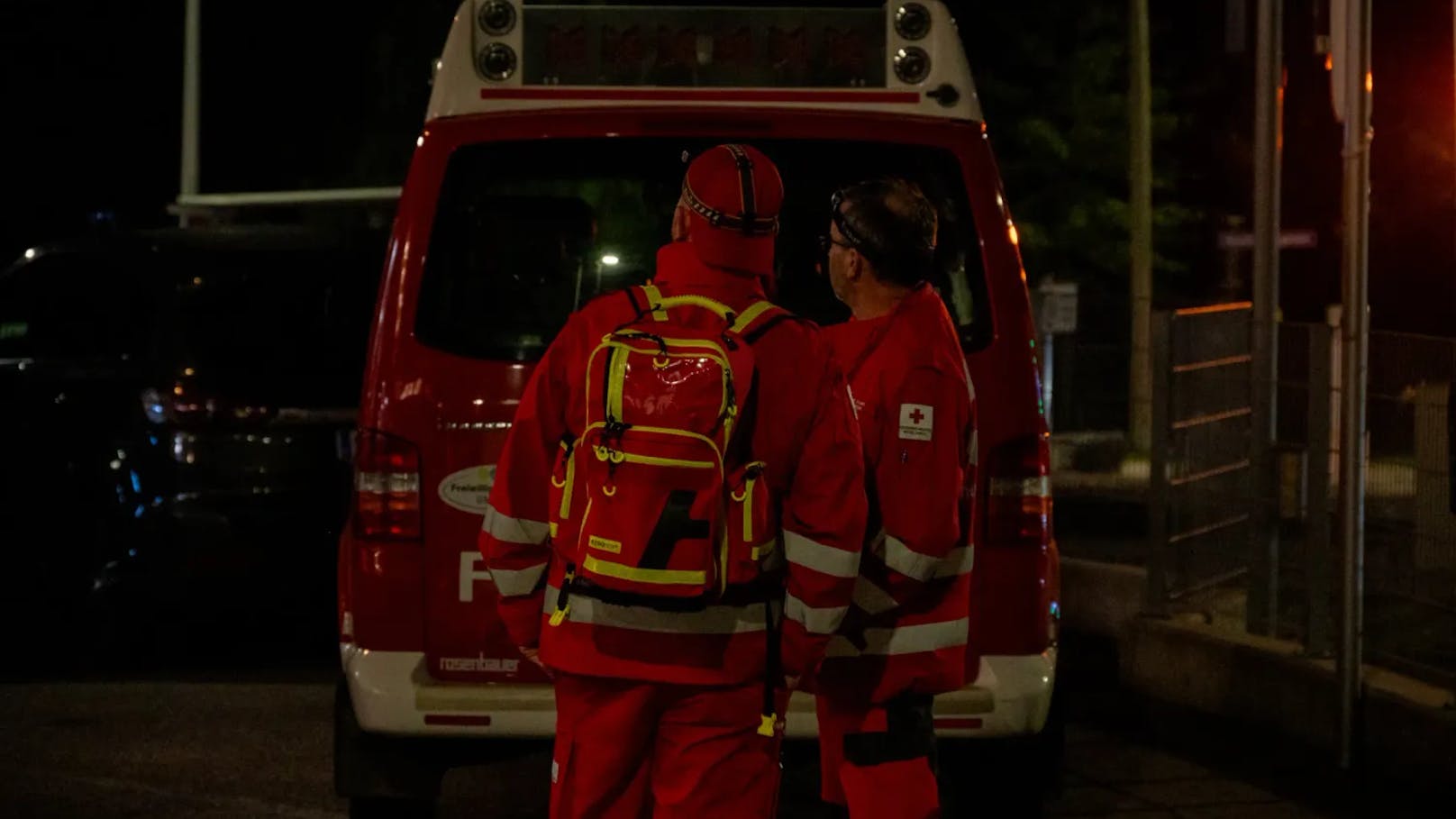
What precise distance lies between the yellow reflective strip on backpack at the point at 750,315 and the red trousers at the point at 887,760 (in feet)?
2.98

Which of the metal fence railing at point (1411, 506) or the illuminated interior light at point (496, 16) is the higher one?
the illuminated interior light at point (496, 16)

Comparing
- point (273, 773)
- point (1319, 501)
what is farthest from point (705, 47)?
point (1319, 501)

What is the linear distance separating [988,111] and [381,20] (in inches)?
297

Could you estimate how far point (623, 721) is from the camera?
3732 millimetres

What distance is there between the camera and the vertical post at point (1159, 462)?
855 cm

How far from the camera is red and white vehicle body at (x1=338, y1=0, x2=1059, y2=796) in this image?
208 inches

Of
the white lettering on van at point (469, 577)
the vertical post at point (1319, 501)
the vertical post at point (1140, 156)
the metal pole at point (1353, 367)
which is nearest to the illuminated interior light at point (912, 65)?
the white lettering on van at point (469, 577)

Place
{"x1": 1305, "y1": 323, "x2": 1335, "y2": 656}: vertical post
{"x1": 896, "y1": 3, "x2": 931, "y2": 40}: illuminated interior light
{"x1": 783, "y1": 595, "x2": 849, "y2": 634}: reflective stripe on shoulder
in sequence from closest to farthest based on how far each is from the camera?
{"x1": 783, "y1": 595, "x2": 849, "y2": 634}: reflective stripe on shoulder → {"x1": 896, "y1": 3, "x2": 931, "y2": 40}: illuminated interior light → {"x1": 1305, "y1": 323, "x2": 1335, "y2": 656}: vertical post

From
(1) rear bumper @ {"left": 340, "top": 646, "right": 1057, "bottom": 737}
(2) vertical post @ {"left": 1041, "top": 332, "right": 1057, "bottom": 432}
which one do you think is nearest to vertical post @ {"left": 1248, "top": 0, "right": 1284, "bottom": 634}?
(1) rear bumper @ {"left": 340, "top": 646, "right": 1057, "bottom": 737}

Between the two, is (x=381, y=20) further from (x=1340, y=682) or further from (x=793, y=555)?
(x=793, y=555)

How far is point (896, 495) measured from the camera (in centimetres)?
412

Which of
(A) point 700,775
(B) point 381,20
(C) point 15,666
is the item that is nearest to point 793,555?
(A) point 700,775

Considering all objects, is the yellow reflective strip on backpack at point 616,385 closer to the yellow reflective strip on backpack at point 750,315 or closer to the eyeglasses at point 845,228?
the yellow reflective strip on backpack at point 750,315

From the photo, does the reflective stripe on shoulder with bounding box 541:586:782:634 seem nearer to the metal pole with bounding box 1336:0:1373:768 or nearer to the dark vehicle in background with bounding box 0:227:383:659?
the metal pole with bounding box 1336:0:1373:768
